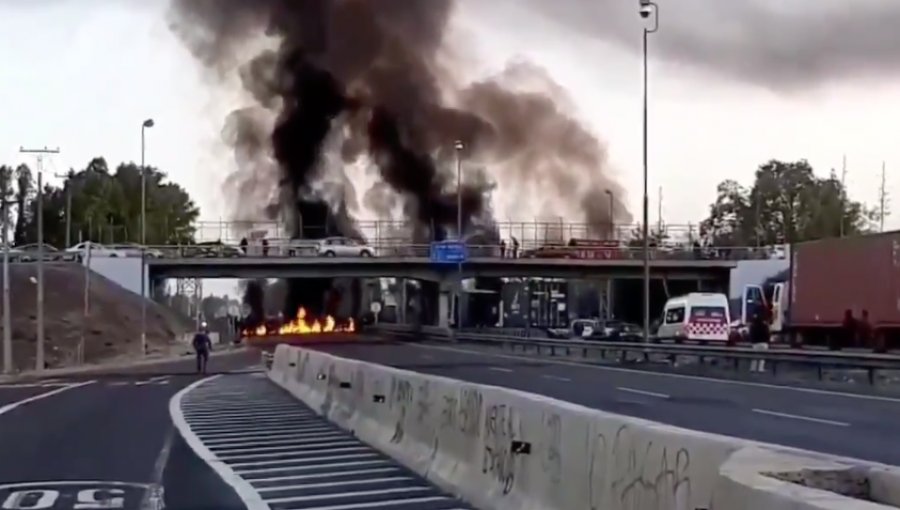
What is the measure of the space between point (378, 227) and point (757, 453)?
79841mm

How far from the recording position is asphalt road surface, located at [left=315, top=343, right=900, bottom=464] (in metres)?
18.8

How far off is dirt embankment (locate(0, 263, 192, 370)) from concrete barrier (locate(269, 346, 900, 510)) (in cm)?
5097

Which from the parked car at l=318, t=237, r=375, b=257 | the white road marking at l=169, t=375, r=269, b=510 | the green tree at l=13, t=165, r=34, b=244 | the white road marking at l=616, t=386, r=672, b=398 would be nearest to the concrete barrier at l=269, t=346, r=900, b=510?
the white road marking at l=169, t=375, r=269, b=510

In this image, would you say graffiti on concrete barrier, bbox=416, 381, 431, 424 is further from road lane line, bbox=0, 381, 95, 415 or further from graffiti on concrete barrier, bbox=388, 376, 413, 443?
road lane line, bbox=0, 381, 95, 415

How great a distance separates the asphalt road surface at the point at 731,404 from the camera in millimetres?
18844

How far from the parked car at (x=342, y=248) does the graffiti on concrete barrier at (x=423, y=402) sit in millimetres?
64751

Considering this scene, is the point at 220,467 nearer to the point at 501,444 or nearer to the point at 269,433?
the point at 269,433

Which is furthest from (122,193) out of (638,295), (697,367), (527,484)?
(527,484)

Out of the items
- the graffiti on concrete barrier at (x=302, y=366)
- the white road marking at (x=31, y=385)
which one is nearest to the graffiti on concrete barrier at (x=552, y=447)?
the graffiti on concrete barrier at (x=302, y=366)

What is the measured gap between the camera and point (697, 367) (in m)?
41.5

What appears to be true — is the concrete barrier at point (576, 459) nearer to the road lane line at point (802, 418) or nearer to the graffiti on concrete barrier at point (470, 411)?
the graffiti on concrete barrier at point (470, 411)

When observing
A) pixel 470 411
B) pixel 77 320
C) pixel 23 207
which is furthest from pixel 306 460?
pixel 23 207

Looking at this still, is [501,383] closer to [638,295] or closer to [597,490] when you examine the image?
[597,490]

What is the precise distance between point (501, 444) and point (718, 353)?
27.2 meters
